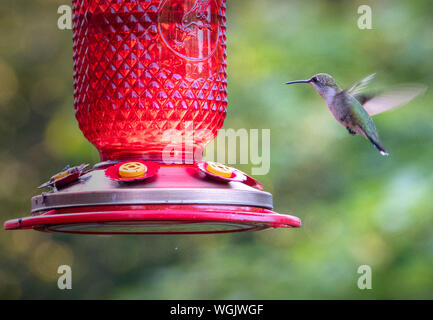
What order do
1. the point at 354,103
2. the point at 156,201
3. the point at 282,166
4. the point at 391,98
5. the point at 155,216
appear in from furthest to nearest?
1. the point at 282,166
2. the point at 354,103
3. the point at 391,98
4. the point at 156,201
5. the point at 155,216

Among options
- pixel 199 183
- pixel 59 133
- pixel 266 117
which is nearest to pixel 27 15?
pixel 59 133

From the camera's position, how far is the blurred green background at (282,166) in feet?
20.5

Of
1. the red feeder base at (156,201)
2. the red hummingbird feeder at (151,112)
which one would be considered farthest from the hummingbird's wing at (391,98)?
the red feeder base at (156,201)

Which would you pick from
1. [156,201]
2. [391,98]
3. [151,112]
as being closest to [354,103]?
[391,98]

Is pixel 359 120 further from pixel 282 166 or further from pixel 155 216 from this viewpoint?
pixel 282 166

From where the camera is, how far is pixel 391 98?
3.64m

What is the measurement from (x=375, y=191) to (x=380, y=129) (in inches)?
19.1

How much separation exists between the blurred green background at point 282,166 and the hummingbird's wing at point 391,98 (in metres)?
2.41

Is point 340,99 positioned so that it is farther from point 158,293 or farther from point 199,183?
point 158,293

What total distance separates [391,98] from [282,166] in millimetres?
3128

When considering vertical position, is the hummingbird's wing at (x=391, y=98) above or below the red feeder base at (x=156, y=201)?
above

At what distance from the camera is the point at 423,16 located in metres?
6.78

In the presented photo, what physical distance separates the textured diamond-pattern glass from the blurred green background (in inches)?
125

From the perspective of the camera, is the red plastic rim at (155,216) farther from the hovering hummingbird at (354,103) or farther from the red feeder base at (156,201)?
the hovering hummingbird at (354,103)
